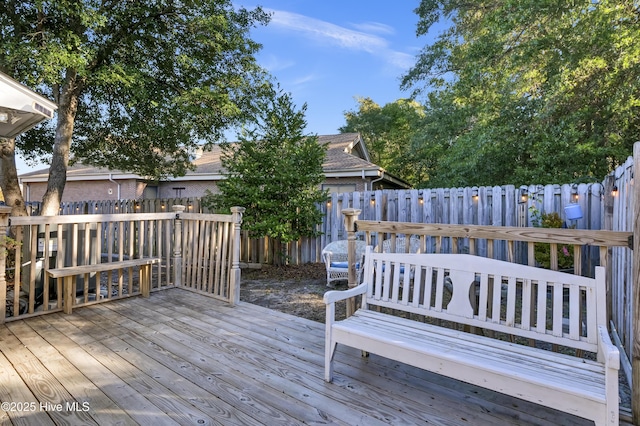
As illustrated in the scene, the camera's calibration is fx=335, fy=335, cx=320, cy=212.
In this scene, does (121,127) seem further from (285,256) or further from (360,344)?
Result: (360,344)

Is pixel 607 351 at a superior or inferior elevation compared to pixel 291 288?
superior

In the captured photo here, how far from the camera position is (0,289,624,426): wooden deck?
77.2 inches

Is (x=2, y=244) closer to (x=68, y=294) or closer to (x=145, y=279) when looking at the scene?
(x=68, y=294)

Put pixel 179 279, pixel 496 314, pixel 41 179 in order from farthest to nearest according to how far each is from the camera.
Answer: pixel 41 179, pixel 179 279, pixel 496 314

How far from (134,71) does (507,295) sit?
23.7 ft

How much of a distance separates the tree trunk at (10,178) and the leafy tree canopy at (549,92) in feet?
33.6

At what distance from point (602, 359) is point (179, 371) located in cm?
268

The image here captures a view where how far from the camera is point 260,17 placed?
834cm

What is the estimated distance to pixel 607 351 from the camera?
1.53 metres

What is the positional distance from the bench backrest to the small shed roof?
11.5 feet

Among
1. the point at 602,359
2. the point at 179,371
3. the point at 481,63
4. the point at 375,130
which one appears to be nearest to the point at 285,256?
the point at 179,371

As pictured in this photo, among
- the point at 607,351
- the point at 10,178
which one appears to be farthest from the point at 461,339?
the point at 10,178

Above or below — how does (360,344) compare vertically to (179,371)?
above

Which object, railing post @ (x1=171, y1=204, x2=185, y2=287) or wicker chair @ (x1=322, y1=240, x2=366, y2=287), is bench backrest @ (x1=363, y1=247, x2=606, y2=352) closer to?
wicker chair @ (x1=322, y1=240, x2=366, y2=287)
